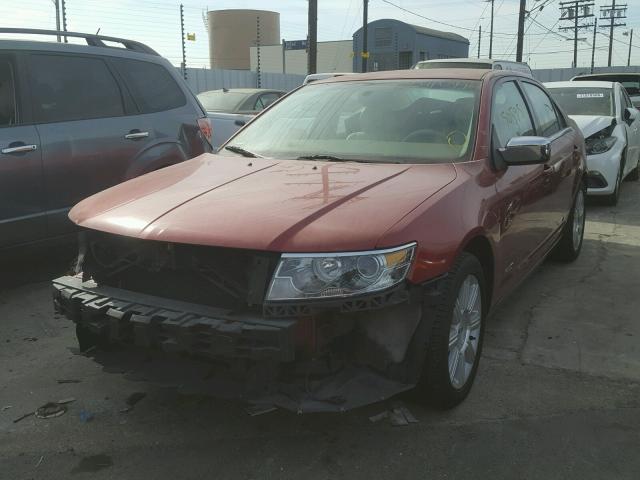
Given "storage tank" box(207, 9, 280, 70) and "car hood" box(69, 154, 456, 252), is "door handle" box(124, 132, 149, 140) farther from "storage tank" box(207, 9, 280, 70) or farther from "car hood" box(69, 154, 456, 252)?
"storage tank" box(207, 9, 280, 70)

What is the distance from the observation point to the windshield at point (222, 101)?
10.9 m

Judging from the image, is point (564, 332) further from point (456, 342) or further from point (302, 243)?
point (302, 243)

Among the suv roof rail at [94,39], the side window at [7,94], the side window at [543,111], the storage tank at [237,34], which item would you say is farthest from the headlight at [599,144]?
the storage tank at [237,34]

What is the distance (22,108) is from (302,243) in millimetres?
3175

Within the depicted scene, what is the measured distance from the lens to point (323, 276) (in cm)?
238

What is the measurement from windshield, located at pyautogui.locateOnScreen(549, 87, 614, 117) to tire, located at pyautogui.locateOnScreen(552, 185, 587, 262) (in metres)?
3.81

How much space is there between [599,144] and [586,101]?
4.72ft

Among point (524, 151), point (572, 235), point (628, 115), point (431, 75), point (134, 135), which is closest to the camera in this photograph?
point (524, 151)

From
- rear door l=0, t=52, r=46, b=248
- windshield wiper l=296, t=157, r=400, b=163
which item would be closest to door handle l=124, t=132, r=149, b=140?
rear door l=0, t=52, r=46, b=248

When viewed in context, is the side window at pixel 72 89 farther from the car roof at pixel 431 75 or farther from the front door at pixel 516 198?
the front door at pixel 516 198

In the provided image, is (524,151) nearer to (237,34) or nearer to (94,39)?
(94,39)

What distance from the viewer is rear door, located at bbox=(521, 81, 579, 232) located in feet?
14.4

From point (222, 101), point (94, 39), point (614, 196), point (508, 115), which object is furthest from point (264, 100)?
point (508, 115)

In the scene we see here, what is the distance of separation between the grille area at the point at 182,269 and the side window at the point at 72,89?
2.23 m
